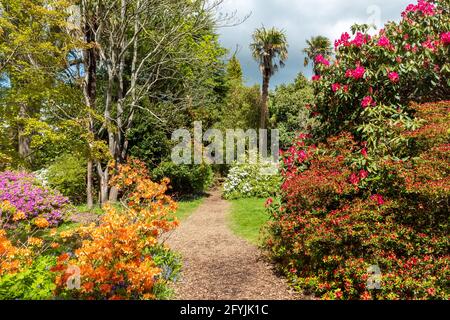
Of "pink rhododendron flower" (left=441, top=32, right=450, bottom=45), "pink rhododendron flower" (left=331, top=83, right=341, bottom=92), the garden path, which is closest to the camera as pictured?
the garden path

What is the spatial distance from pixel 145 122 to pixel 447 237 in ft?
41.2

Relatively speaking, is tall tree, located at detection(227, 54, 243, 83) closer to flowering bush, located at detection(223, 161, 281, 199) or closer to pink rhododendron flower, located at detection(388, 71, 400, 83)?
flowering bush, located at detection(223, 161, 281, 199)

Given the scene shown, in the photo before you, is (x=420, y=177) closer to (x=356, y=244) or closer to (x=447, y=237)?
(x=447, y=237)

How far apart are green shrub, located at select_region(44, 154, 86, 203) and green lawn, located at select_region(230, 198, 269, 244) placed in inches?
287

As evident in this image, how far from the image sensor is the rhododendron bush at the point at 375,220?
4148mm

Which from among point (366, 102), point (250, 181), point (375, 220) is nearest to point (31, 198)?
point (250, 181)

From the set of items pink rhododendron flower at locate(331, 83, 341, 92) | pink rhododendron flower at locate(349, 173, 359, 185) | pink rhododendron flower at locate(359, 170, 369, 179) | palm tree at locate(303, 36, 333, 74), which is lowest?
pink rhododendron flower at locate(349, 173, 359, 185)

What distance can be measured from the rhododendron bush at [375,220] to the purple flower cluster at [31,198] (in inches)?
306

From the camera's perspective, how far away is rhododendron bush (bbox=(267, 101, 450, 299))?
4.15 meters

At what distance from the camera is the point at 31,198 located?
969 cm

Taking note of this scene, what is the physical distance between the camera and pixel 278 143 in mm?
25438

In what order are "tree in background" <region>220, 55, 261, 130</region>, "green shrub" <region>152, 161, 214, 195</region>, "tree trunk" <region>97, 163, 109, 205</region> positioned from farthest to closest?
"tree in background" <region>220, 55, 261, 130</region> < "green shrub" <region>152, 161, 214, 195</region> < "tree trunk" <region>97, 163, 109, 205</region>

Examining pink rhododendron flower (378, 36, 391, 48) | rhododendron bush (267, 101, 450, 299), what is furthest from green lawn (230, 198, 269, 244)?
pink rhododendron flower (378, 36, 391, 48)

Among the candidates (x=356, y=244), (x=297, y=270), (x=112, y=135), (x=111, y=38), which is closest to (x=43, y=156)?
(x=112, y=135)
